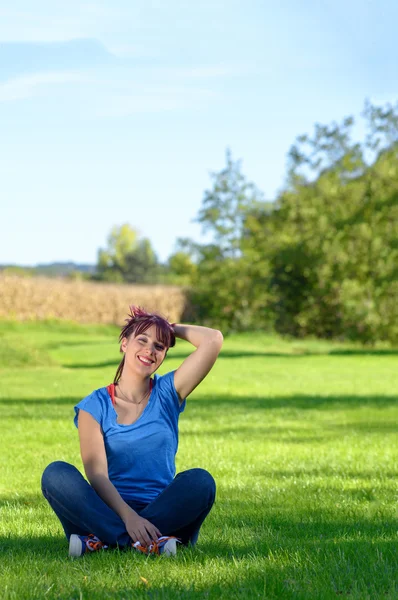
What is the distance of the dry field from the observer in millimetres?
46906

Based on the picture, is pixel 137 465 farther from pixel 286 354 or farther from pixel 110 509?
pixel 286 354

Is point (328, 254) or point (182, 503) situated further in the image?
point (328, 254)

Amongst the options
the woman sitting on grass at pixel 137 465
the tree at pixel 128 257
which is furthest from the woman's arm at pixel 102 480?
the tree at pixel 128 257

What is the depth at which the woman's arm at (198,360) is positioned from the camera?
5.25 metres

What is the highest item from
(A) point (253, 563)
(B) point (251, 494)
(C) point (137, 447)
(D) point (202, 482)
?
(C) point (137, 447)

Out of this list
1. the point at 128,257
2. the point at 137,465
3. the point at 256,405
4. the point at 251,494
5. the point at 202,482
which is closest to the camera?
the point at 202,482

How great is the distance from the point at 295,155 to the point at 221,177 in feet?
48.6

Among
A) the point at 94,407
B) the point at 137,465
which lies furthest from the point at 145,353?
the point at 137,465

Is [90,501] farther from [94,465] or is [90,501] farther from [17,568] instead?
[17,568]

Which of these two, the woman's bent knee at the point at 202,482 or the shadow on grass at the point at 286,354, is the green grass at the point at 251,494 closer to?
the woman's bent knee at the point at 202,482

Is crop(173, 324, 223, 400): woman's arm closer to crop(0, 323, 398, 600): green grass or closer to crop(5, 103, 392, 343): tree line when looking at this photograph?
crop(0, 323, 398, 600): green grass

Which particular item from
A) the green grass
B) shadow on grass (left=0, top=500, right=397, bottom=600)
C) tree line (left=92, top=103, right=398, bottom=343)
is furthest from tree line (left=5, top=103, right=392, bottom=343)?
shadow on grass (left=0, top=500, right=397, bottom=600)

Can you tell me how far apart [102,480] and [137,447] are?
0.33m

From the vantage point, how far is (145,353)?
520 cm
